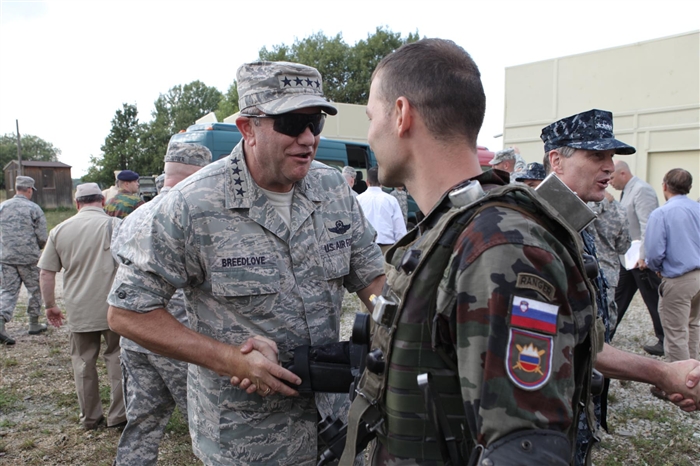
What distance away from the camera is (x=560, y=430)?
3.40 feet

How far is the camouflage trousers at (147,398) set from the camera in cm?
333

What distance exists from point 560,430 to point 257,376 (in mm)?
1177

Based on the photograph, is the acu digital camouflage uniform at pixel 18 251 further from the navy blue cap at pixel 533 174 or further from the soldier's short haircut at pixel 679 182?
the soldier's short haircut at pixel 679 182

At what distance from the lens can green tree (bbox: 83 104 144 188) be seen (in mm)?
42906

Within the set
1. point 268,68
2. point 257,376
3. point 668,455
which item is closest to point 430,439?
point 257,376

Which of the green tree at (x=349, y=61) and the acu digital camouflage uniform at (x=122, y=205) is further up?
the green tree at (x=349, y=61)

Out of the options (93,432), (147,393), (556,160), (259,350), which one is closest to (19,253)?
(93,432)

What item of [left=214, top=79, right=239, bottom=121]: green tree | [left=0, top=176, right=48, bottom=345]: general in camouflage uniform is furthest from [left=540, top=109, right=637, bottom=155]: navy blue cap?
[left=214, top=79, right=239, bottom=121]: green tree

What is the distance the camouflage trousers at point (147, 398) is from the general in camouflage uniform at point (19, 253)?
4906mm

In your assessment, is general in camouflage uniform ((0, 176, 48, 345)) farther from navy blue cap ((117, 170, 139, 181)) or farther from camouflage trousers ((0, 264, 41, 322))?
navy blue cap ((117, 170, 139, 181))

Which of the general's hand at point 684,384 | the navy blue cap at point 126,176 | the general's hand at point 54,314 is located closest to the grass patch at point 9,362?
the general's hand at point 54,314

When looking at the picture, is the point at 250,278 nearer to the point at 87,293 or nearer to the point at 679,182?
the point at 87,293

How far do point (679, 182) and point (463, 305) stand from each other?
5.31 m

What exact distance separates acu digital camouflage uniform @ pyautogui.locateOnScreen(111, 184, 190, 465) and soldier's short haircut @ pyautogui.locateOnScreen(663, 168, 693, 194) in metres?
4.97
